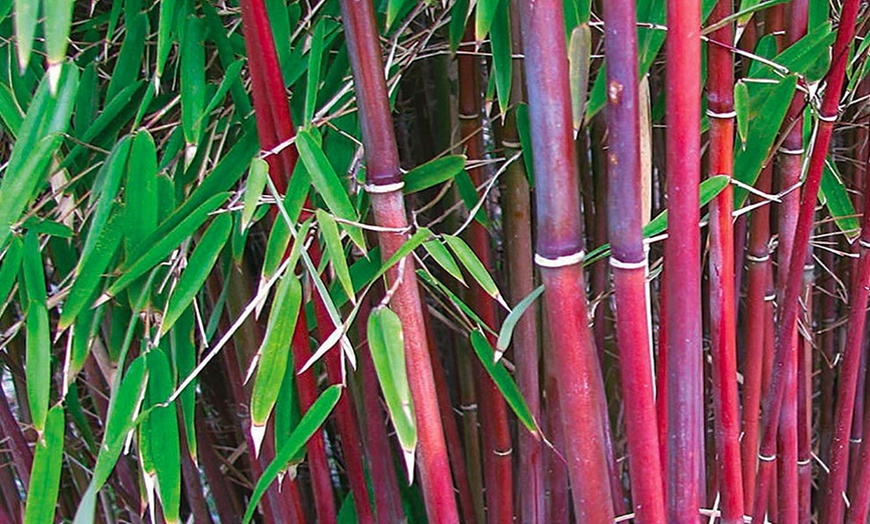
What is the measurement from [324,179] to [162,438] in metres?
0.23

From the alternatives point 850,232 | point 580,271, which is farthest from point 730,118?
point 850,232

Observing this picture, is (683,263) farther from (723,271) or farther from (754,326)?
(754,326)

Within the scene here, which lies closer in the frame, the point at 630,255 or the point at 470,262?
the point at 630,255

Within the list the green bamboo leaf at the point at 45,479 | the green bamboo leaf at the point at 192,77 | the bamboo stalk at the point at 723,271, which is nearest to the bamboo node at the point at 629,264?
the bamboo stalk at the point at 723,271

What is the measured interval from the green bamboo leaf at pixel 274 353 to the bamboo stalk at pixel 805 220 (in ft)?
1.18

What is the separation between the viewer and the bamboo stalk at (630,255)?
0.44 m

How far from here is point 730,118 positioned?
555 mm

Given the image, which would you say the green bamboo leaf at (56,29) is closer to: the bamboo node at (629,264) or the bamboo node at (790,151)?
the bamboo node at (629,264)

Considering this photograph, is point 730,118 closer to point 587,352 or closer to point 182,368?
point 587,352

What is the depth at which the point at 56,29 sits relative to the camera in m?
0.41

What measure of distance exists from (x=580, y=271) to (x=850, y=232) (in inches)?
15.0

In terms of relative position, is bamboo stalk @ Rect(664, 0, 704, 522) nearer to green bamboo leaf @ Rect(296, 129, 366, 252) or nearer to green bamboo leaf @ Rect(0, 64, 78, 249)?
green bamboo leaf @ Rect(296, 129, 366, 252)

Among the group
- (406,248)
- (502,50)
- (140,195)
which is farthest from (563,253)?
(140,195)

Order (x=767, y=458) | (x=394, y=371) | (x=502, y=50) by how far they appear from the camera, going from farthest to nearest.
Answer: (x=767, y=458) → (x=502, y=50) → (x=394, y=371)
